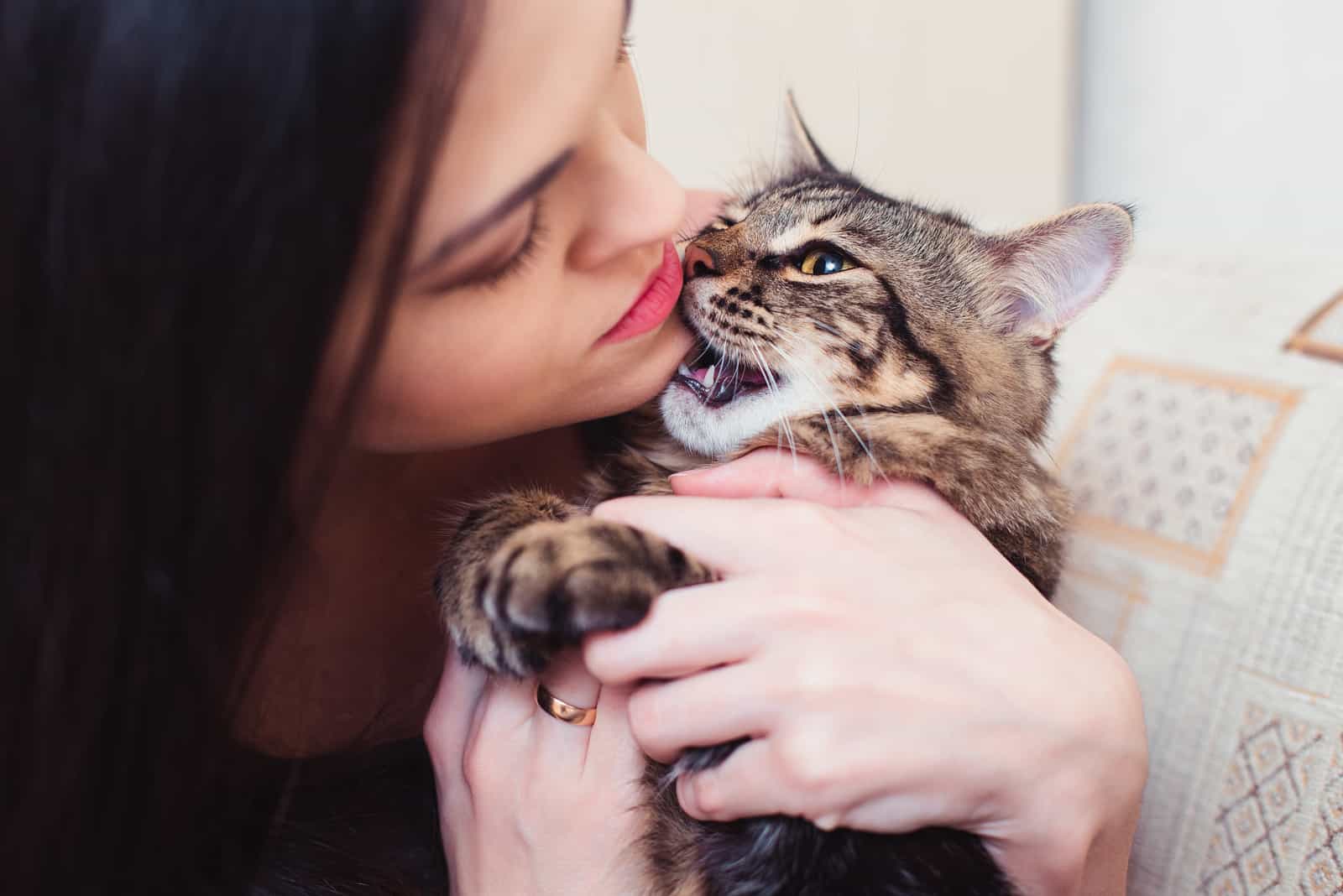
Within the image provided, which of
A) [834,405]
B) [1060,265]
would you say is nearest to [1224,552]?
[1060,265]

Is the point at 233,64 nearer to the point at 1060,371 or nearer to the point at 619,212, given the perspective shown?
the point at 619,212

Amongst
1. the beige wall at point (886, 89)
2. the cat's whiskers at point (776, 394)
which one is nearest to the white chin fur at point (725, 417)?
the cat's whiskers at point (776, 394)

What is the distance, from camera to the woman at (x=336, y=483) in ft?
1.62

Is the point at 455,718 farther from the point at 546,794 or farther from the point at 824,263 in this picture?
the point at 824,263

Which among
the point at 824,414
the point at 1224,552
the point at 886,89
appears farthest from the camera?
the point at 886,89

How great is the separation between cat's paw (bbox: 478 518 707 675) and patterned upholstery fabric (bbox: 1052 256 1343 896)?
62 cm

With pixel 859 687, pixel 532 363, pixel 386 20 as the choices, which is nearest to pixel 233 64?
pixel 386 20

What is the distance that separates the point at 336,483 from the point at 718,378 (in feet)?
1.37

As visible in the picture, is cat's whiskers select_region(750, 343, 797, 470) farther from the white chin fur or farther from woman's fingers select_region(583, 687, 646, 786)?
woman's fingers select_region(583, 687, 646, 786)

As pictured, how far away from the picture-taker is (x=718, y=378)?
3.20ft

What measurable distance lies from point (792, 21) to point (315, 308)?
4.63 ft

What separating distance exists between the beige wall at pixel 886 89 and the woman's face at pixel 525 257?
0.87 m

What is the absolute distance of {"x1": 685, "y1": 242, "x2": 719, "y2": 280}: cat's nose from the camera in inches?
40.0

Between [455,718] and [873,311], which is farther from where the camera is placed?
[873,311]
